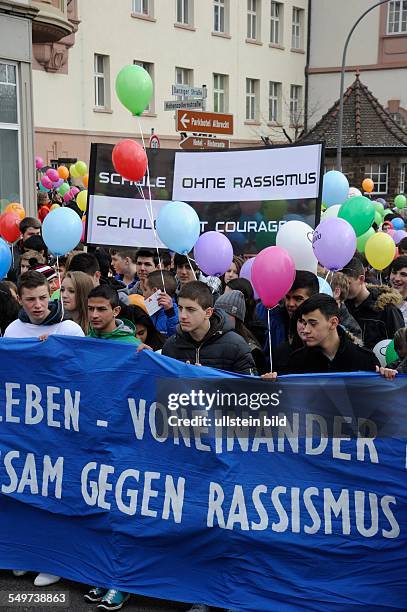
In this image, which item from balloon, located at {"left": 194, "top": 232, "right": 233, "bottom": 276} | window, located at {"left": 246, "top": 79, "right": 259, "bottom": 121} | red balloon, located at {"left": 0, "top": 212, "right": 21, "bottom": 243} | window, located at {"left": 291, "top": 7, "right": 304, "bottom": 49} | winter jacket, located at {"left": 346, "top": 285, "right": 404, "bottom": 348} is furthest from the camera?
window, located at {"left": 291, "top": 7, "right": 304, "bottom": 49}

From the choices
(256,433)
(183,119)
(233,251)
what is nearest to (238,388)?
(256,433)

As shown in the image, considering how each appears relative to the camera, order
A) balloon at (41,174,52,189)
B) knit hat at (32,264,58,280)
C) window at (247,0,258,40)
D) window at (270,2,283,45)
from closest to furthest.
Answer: knit hat at (32,264,58,280) → balloon at (41,174,52,189) → window at (247,0,258,40) → window at (270,2,283,45)

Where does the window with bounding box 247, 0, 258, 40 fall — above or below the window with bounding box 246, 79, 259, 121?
above

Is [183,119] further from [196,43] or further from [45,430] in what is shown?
[196,43]

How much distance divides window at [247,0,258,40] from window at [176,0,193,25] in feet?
13.0

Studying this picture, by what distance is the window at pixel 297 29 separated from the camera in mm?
35719

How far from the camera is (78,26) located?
79.7 feet

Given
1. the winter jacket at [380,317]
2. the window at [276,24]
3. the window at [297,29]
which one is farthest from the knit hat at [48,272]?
the window at [297,29]

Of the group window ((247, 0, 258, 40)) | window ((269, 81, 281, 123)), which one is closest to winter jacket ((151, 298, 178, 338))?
window ((247, 0, 258, 40))

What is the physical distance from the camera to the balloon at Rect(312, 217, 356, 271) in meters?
5.24

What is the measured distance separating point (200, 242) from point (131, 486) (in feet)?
8.72

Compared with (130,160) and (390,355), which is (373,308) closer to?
(390,355)

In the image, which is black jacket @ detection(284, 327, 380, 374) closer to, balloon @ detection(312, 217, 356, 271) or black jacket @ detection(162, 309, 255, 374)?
black jacket @ detection(162, 309, 255, 374)

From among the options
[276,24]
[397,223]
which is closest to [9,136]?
[397,223]
